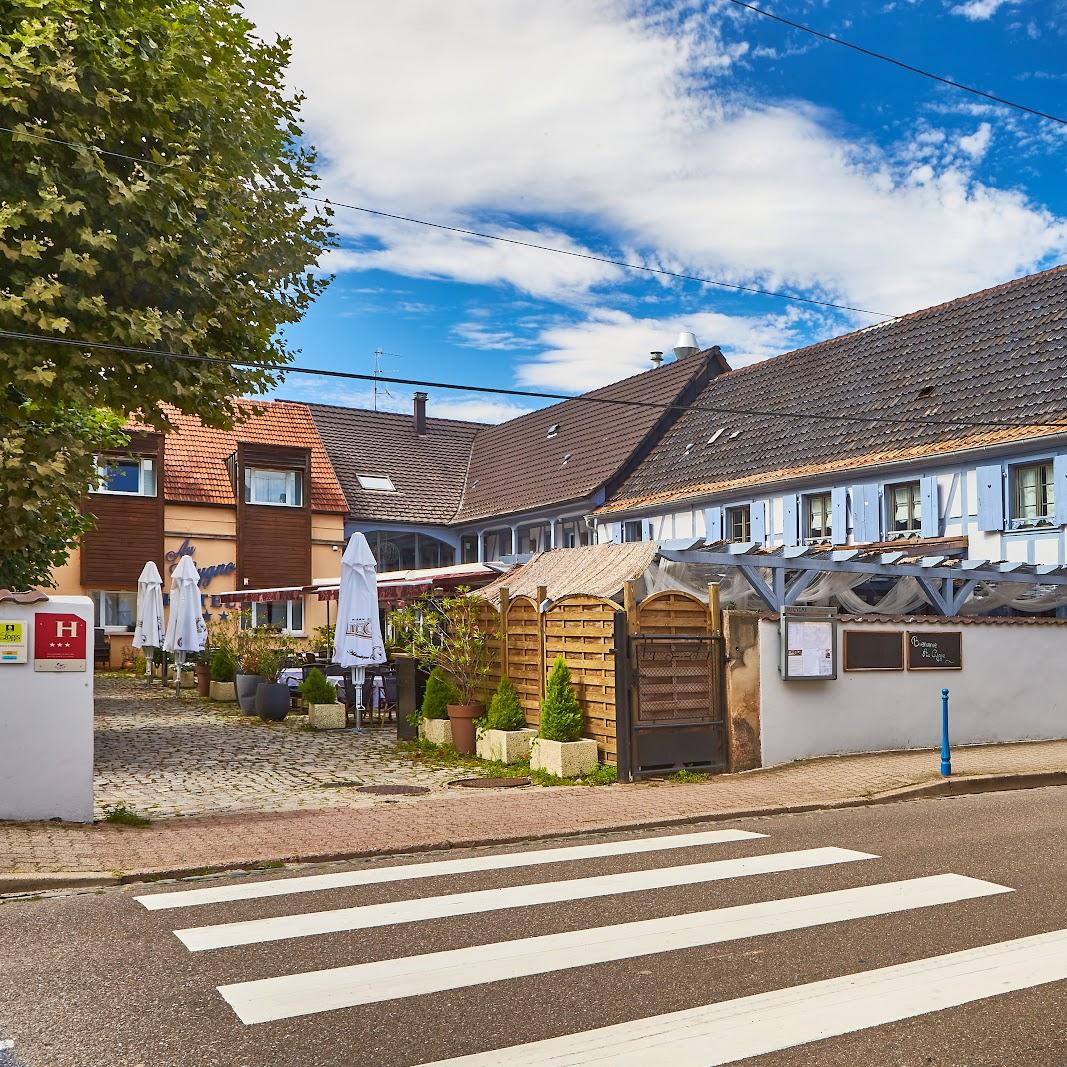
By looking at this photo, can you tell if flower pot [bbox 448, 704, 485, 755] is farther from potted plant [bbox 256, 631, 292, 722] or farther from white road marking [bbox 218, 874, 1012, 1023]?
white road marking [bbox 218, 874, 1012, 1023]

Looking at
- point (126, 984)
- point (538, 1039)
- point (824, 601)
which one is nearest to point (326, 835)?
point (126, 984)

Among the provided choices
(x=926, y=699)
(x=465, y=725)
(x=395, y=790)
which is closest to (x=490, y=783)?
(x=395, y=790)

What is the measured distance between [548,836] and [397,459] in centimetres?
3412

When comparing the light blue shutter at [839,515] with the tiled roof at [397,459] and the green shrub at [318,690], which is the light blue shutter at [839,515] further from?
the tiled roof at [397,459]

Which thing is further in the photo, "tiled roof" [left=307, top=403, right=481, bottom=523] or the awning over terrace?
"tiled roof" [left=307, top=403, right=481, bottom=523]

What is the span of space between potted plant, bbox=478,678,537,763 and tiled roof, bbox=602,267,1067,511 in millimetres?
11380

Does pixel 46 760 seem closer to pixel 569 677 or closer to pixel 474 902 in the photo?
pixel 474 902

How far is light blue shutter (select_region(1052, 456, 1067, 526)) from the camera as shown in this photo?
1928 centimetres

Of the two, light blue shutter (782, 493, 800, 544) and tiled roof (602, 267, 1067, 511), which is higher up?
tiled roof (602, 267, 1067, 511)

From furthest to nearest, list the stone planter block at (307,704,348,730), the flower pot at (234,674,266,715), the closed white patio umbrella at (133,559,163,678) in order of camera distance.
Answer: the closed white patio umbrella at (133,559,163,678) → the flower pot at (234,674,266,715) → the stone planter block at (307,704,348,730)

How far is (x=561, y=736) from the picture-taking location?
42.8 ft

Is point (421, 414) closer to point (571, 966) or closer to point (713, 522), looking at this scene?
point (713, 522)

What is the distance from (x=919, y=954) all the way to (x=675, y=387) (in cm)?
2964

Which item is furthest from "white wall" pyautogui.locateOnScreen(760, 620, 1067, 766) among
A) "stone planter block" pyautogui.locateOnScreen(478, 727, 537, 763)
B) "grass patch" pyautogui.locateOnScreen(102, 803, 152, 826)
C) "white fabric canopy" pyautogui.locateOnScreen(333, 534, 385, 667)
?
"grass patch" pyautogui.locateOnScreen(102, 803, 152, 826)
